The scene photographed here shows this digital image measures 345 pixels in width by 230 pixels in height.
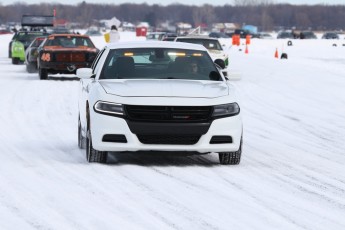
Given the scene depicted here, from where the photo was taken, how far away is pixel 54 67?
26250mm

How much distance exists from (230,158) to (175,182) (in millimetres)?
1493

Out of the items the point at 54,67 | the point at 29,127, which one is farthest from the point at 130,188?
the point at 54,67

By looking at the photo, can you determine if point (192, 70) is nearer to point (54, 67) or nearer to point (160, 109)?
point (160, 109)

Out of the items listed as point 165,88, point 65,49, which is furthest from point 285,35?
point 165,88

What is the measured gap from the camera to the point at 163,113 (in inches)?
373

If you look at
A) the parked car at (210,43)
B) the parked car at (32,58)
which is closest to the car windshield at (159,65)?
the parked car at (210,43)

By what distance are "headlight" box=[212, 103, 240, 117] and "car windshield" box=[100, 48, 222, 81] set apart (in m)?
1.01

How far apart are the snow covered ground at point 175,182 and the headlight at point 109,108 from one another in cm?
56

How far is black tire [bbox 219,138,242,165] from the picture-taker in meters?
9.96

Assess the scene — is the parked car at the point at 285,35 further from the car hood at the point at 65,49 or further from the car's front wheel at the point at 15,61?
the car hood at the point at 65,49

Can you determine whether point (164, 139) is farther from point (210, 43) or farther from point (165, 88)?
point (210, 43)

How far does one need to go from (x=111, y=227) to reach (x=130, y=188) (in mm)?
1833

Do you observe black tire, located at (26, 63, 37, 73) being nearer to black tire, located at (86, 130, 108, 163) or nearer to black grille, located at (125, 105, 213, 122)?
black tire, located at (86, 130, 108, 163)

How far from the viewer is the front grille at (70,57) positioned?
85.6ft
